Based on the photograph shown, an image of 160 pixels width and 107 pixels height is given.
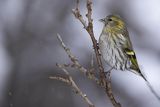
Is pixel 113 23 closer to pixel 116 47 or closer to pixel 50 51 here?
pixel 116 47

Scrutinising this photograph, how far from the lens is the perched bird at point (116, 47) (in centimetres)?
712

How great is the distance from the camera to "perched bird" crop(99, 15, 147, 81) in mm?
7121

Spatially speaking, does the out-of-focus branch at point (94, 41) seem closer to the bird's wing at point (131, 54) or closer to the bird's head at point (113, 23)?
the bird's wing at point (131, 54)

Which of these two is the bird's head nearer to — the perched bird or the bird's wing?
the perched bird

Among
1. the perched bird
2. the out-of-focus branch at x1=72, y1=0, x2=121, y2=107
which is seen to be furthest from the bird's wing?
the out-of-focus branch at x1=72, y1=0, x2=121, y2=107

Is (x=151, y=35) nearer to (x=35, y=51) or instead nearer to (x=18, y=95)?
(x=35, y=51)

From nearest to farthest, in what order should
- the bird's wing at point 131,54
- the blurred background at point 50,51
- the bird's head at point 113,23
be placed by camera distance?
the bird's wing at point 131,54, the bird's head at point 113,23, the blurred background at point 50,51

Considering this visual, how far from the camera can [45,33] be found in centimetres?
1320

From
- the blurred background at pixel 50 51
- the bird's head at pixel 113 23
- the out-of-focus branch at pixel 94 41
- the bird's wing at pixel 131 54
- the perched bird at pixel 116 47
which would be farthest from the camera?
the blurred background at pixel 50 51

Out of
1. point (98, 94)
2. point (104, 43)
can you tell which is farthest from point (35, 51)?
point (104, 43)

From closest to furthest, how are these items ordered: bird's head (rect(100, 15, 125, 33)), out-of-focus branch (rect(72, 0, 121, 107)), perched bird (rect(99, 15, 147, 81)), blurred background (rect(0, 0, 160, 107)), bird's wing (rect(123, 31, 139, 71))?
out-of-focus branch (rect(72, 0, 121, 107))
bird's wing (rect(123, 31, 139, 71))
perched bird (rect(99, 15, 147, 81))
bird's head (rect(100, 15, 125, 33))
blurred background (rect(0, 0, 160, 107))

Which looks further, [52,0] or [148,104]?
[52,0]

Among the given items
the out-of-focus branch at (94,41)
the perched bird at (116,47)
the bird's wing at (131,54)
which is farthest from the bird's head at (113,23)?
the out-of-focus branch at (94,41)

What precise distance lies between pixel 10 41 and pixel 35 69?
0.84 m
